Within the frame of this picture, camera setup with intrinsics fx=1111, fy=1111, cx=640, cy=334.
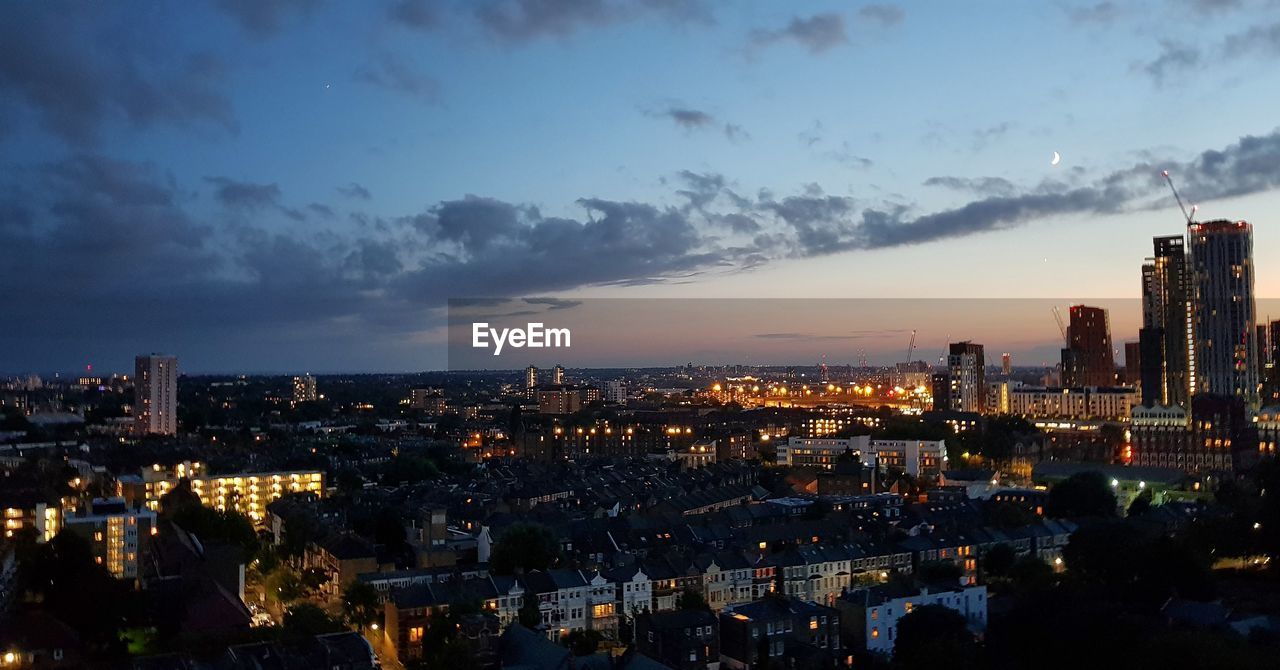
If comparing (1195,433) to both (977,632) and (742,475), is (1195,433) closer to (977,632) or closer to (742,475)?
(742,475)

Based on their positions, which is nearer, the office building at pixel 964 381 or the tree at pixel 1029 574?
the tree at pixel 1029 574

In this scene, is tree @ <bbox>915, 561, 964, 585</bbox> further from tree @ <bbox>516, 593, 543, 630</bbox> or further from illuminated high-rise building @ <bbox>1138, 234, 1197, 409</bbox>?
illuminated high-rise building @ <bbox>1138, 234, 1197, 409</bbox>

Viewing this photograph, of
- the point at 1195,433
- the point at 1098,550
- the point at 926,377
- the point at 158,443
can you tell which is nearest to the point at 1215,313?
the point at 1195,433

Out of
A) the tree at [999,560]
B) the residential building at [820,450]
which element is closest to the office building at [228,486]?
the residential building at [820,450]

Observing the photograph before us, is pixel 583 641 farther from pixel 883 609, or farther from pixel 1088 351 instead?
pixel 1088 351

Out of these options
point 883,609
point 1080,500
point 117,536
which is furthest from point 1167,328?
point 117,536

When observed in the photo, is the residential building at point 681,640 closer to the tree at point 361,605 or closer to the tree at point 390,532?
the tree at point 361,605

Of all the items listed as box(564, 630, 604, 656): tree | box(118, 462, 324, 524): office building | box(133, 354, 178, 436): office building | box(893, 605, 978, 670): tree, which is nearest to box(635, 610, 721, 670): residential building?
box(564, 630, 604, 656): tree

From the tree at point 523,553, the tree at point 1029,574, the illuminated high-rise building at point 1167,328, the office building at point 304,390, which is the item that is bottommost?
the tree at point 1029,574
